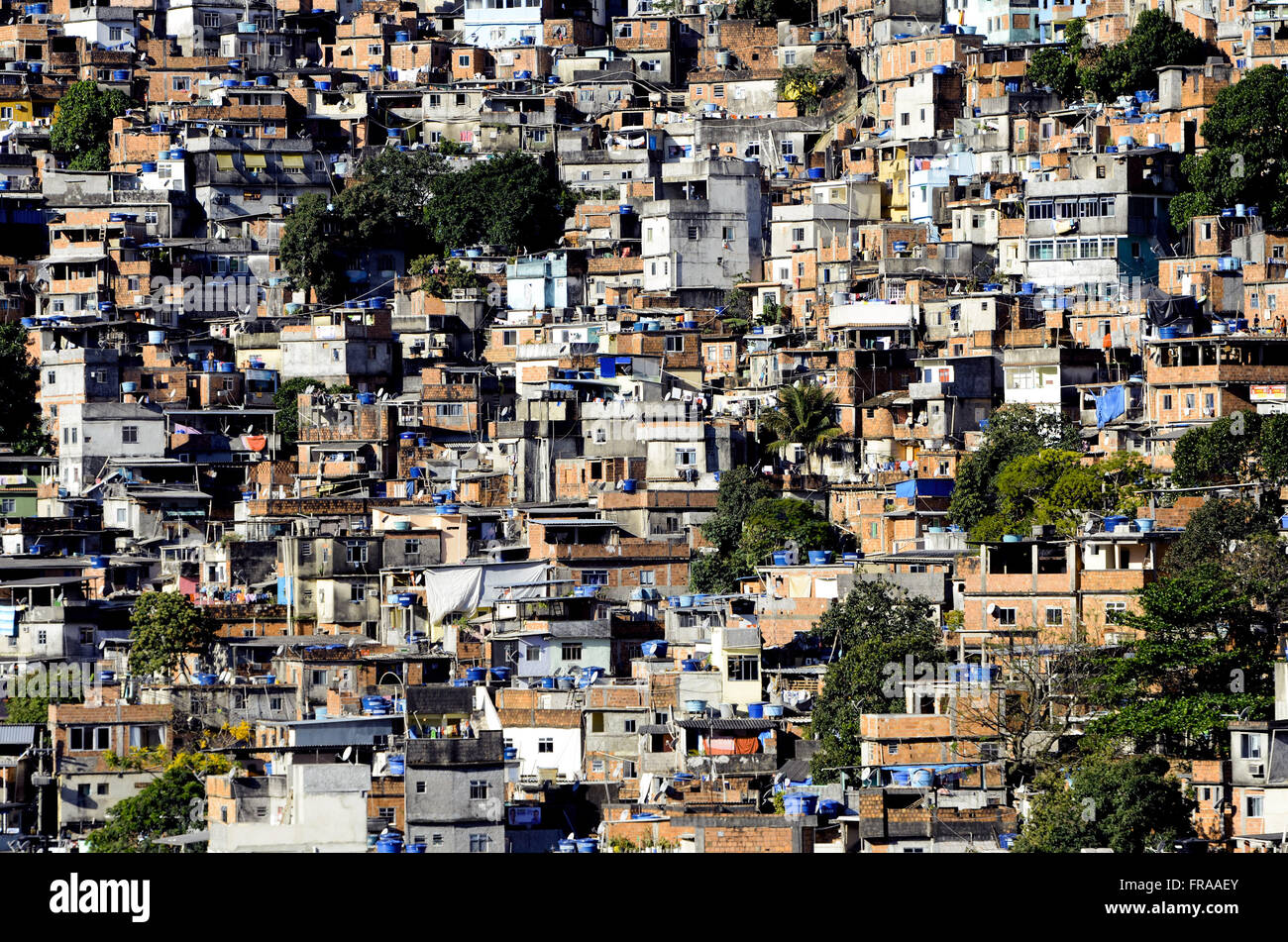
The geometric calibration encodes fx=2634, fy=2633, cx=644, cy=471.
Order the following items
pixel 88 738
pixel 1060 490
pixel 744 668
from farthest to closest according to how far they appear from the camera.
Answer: pixel 1060 490 < pixel 744 668 < pixel 88 738

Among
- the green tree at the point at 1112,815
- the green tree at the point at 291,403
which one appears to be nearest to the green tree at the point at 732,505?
the green tree at the point at 291,403

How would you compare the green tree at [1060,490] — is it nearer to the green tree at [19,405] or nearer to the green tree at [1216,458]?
the green tree at [1216,458]

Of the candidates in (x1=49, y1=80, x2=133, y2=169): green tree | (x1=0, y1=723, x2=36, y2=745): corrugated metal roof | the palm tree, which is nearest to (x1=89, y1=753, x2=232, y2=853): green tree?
(x1=0, y1=723, x2=36, y2=745): corrugated metal roof

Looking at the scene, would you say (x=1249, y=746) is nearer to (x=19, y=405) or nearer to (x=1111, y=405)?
(x=1111, y=405)

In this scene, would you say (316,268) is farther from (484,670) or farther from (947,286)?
(484,670)

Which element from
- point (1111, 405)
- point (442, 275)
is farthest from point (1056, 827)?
point (442, 275)

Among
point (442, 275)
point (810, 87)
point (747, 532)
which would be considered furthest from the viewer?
point (810, 87)

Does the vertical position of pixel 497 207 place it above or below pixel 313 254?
above
